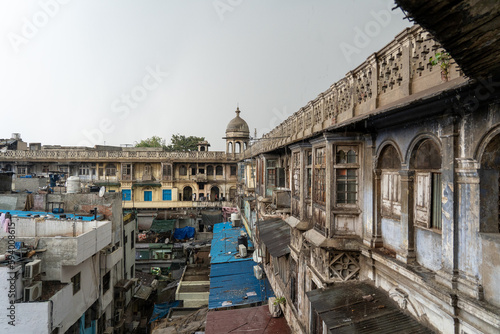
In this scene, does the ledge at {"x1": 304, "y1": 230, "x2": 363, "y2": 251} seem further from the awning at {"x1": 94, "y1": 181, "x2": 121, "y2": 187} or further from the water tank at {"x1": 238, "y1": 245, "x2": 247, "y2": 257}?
the awning at {"x1": 94, "y1": 181, "x2": 121, "y2": 187}

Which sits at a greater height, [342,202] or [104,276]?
[342,202]

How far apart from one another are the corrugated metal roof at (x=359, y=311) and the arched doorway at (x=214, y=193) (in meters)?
39.4

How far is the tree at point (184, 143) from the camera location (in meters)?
59.8

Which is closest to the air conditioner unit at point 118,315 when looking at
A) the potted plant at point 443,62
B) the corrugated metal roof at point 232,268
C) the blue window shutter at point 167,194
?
the corrugated metal roof at point 232,268

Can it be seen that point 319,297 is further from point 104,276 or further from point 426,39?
point 104,276

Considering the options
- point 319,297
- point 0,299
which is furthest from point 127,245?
point 319,297

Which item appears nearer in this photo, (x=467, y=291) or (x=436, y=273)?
(x=467, y=291)

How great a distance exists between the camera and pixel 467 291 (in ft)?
13.0

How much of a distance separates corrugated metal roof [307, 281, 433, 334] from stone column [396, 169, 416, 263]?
3.35 ft

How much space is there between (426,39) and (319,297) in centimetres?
542

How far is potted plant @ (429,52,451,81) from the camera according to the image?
4.11 meters

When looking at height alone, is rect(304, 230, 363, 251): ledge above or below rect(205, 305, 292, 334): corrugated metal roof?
above

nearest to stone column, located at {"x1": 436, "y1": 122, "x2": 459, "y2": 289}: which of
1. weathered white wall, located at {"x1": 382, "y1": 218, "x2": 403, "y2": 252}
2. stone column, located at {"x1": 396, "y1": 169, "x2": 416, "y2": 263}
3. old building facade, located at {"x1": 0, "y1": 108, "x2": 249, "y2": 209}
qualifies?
stone column, located at {"x1": 396, "y1": 169, "x2": 416, "y2": 263}

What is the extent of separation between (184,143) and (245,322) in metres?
51.7
